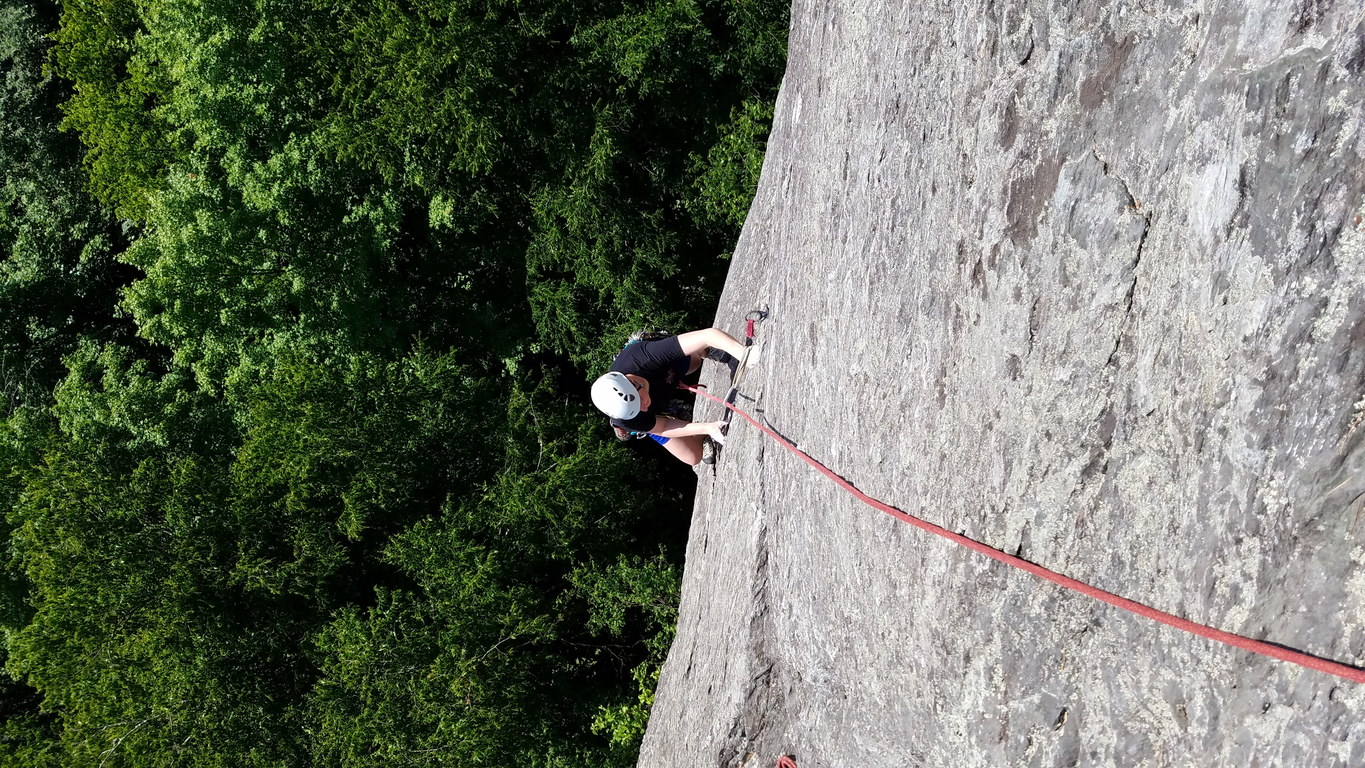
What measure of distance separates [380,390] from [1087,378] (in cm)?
1197

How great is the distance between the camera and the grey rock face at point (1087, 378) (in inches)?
96.8

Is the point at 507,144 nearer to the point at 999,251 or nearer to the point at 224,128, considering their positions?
the point at 224,128

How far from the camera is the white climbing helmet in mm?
7316

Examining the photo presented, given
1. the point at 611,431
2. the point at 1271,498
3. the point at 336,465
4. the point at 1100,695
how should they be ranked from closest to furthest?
the point at 1271,498, the point at 1100,695, the point at 336,465, the point at 611,431

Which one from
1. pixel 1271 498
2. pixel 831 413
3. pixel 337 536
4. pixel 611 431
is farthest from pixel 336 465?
pixel 1271 498

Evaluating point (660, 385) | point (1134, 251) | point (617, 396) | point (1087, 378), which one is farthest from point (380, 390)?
point (1134, 251)

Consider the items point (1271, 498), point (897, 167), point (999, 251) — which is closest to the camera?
point (1271, 498)

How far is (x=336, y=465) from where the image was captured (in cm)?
1351

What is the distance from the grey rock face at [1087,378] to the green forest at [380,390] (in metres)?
8.31

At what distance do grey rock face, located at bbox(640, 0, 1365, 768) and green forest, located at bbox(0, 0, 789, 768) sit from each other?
327 inches

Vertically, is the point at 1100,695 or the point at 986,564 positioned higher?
the point at 986,564

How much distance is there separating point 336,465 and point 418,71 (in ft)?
19.4

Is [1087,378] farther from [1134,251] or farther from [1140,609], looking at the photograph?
[1140,609]

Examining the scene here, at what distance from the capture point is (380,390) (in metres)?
13.5
